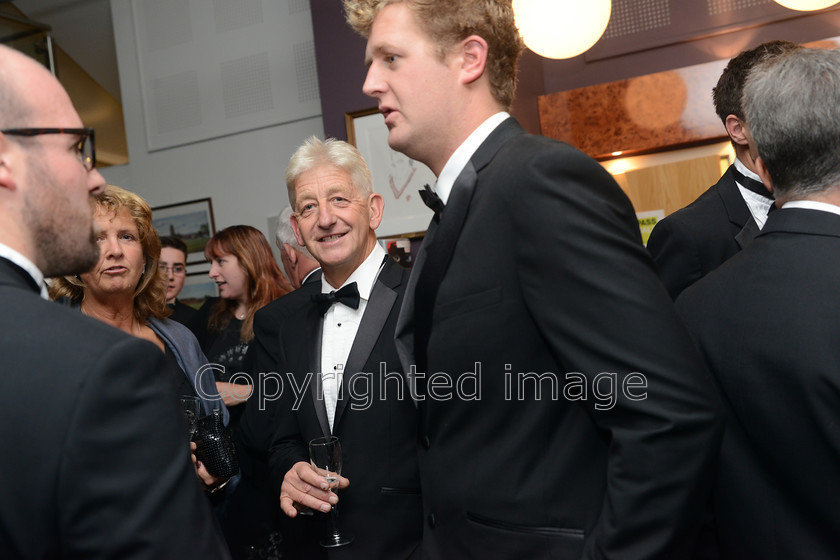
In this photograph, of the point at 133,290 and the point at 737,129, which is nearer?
the point at 737,129

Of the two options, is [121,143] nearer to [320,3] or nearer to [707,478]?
[320,3]

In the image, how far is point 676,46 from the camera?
15.8 ft

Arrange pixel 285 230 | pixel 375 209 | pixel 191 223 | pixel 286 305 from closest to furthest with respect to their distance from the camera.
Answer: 1. pixel 375 209
2. pixel 286 305
3. pixel 285 230
4. pixel 191 223

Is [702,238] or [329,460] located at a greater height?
[702,238]

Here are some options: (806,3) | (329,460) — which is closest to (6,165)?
(329,460)

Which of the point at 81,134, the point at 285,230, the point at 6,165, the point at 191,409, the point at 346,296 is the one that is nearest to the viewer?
the point at 6,165

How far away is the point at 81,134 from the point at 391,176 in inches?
160

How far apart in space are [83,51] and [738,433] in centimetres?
→ 828

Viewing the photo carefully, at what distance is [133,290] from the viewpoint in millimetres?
2443

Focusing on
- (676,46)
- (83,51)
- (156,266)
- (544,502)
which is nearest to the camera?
(544,502)

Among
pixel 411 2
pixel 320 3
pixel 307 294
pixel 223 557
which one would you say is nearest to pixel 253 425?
pixel 307 294

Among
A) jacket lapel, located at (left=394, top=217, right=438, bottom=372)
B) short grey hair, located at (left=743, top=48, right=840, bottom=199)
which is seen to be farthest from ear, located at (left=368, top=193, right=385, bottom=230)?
short grey hair, located at (left=743, top=48, right=840, bottom=199)

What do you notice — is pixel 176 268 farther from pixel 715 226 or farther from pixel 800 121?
pixel 800 121

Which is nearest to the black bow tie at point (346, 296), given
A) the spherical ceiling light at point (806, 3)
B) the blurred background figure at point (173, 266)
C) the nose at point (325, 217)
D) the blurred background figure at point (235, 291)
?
the nose at point (325, 217)
